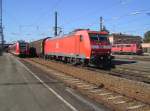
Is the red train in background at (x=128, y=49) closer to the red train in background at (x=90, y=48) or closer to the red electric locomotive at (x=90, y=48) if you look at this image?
the red train in background at (x=90, y=48)

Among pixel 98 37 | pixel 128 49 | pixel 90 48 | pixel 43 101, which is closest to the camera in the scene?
pixel 43 101

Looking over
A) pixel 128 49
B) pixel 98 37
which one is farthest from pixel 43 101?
pixel 128 49

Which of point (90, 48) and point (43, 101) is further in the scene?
point (90, 48)

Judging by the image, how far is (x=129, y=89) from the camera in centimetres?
1579

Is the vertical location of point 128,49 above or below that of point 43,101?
above

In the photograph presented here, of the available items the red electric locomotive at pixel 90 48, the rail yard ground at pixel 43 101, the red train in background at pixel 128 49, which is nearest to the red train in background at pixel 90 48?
the red electric locomotive at pixel 90 48

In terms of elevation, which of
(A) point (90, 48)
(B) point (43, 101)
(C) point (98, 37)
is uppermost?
(C) point (98, 37)

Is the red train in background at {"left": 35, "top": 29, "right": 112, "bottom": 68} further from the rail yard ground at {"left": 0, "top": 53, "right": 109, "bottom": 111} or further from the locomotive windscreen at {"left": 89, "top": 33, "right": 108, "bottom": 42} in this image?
the rail yard ground at {"left": 0, "top": 53, "right": 109, "bottom": 111}

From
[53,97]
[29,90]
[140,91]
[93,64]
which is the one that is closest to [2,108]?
[53,97]

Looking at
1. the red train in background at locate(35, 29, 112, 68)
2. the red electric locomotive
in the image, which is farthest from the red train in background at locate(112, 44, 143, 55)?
the red electric locomotive

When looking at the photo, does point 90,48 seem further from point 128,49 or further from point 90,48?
point 128,49

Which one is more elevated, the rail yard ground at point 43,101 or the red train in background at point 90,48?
the red train in background at point 90,48

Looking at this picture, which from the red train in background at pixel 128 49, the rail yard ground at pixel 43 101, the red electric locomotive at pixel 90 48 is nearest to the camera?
the rail yard ground at pixel 43 101

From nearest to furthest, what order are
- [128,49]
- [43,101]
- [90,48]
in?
[43,101]
[90,48]
[128,49]
